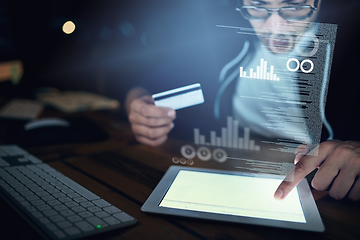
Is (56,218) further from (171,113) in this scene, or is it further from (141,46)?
(141,46)

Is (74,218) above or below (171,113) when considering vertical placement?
below

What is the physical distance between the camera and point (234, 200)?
1.78ft

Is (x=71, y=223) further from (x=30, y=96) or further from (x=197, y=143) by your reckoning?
(x=30, y=96)

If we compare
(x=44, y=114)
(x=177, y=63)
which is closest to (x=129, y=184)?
(x=177, y=63)

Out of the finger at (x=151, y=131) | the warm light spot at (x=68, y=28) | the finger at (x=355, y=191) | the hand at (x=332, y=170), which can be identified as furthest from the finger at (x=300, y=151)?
the warm light spot at (x=68, y=28)

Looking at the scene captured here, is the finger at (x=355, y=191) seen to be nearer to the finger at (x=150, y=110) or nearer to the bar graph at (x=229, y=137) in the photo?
the bar graph at (x=229, y=137)

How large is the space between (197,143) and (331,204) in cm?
32

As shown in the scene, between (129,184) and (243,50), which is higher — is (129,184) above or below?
below

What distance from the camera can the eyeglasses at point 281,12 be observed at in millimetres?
524

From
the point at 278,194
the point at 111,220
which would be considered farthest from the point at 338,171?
the point at 111,220

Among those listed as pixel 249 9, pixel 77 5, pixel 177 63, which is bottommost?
pixel 177 63

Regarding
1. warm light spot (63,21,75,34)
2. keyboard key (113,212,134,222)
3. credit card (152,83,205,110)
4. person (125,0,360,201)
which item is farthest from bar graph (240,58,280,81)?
warm light spot (63,21,75,34)

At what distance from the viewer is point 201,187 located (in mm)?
592

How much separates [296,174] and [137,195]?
33 cm
